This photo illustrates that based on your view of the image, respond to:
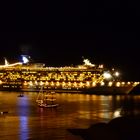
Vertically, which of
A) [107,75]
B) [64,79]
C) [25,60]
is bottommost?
[64,79]

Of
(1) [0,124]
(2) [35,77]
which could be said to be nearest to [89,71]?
(2) [35,77]

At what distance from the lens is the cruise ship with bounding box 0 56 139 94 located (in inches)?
2724

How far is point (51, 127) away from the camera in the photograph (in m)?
24.2

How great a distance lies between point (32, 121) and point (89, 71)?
1783 inches

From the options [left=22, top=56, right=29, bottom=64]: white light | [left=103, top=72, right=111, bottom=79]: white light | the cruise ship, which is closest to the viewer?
the cruise ship

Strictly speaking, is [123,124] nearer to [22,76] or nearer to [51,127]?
[51,127]

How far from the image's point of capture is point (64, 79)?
242 ft

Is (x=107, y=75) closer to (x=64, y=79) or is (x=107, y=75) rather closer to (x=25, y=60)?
(x=64, y=79)

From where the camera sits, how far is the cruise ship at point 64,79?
6919cm

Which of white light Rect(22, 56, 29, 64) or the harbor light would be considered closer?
the harbor light

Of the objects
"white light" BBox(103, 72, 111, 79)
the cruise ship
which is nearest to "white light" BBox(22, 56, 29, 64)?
the cruise ship

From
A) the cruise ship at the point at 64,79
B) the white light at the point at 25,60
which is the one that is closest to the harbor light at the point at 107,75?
the cruise ship at the point at 64,79

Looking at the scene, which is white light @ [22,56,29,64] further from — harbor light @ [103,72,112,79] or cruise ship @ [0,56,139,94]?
harbor light @ [103,72,112,79]

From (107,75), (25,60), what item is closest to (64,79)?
(107,75)
